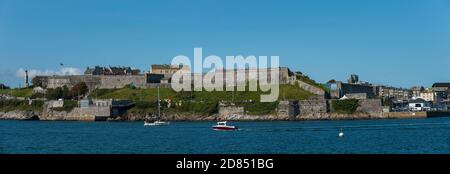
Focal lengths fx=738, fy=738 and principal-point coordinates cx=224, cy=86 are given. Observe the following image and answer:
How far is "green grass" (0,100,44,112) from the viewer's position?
8031 cm

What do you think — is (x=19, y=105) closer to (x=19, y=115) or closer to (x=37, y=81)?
(x=19, y=115)

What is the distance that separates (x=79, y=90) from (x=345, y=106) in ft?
103

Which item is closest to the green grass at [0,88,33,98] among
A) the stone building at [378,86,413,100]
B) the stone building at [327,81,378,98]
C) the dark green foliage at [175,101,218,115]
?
the dark green foliage at [175,101,218,115]

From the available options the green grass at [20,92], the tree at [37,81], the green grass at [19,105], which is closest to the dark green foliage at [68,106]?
the green grass at [19,105]

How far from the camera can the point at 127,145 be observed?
29.8 meters

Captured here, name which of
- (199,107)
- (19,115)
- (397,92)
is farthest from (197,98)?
(397,92)

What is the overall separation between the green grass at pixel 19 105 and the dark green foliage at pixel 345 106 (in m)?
31.3

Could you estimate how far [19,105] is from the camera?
83125mm

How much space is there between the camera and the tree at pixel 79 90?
85062 millimetres

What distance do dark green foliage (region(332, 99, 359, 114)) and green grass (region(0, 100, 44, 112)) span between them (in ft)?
103

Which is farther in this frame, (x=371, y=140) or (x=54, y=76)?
(x=54, y=76)

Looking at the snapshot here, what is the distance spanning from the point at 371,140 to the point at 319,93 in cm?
4356

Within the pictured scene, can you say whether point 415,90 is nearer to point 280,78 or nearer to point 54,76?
point 280,78
